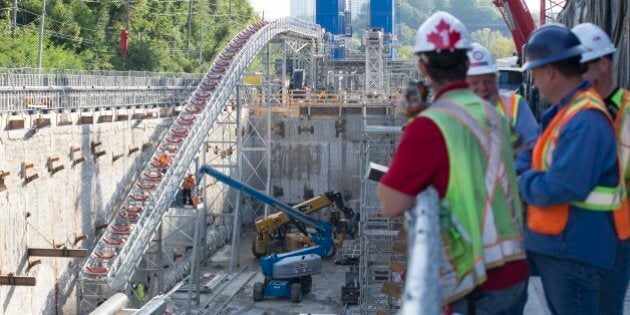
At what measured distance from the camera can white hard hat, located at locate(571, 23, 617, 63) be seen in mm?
4578

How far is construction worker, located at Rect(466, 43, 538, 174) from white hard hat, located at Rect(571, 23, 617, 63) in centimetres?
54

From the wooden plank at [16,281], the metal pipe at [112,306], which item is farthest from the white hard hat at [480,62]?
the wooden plank at [16,281]

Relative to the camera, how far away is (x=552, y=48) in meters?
4.21

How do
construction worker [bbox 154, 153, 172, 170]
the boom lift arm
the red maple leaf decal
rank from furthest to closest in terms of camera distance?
the boom lift arm → construction worker [bbox 154, 153, 172, 170] → the red maple leaf decal

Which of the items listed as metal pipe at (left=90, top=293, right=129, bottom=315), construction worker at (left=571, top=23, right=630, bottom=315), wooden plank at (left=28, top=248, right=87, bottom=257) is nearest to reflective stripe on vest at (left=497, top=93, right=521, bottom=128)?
construction worker at (left=571, top=23, right=630, bottom=315)

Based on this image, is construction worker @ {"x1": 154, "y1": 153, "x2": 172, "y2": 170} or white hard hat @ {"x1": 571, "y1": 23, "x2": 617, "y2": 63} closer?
white hard hat @ {"x1": 571, "y1": 23, "x2": 617, "y2": 63}

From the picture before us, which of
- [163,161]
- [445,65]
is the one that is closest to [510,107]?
[445,65]

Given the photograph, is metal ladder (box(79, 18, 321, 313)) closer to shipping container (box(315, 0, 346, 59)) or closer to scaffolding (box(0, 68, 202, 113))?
scaffolding (box(0, 68, 202, 113))

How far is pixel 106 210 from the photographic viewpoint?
971 inches

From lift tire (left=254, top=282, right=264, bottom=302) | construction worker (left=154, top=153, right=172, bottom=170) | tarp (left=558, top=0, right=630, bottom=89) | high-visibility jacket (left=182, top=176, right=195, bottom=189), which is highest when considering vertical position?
tarp (left=558, top=0, right=630, bottom=89)

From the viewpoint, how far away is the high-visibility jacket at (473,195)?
332 cm

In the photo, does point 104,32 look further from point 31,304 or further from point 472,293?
point 472,293

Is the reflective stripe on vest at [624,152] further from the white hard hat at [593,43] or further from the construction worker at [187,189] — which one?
the construction worker at [187,189]

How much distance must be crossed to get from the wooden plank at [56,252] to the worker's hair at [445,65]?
1533 centimetres
